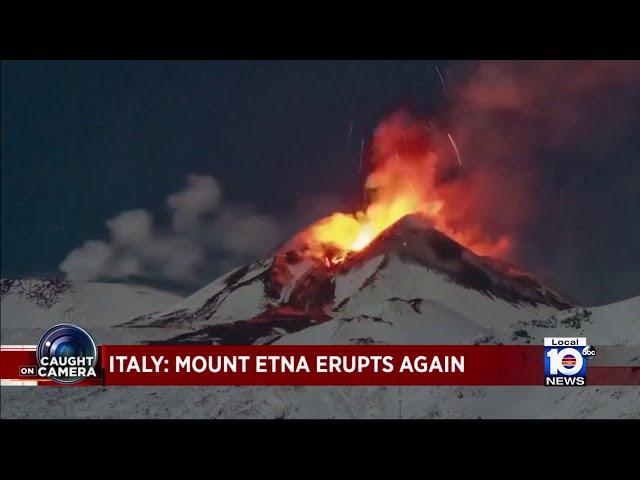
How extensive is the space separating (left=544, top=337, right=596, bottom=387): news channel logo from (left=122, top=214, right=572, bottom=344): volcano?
0.75 metres

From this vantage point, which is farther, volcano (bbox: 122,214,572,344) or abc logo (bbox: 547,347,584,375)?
volcano (bbox: 122,214,572,344)

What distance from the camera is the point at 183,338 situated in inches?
583

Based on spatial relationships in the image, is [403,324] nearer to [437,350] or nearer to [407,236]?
[437,350]

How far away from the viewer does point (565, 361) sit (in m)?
14.0

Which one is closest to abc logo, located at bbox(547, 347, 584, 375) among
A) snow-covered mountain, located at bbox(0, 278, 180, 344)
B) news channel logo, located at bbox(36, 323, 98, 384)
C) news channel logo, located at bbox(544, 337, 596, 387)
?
news channel logo, located at bbox(544, 337, 596, 387)

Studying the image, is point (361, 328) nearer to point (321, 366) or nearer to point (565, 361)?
point (321, 366)

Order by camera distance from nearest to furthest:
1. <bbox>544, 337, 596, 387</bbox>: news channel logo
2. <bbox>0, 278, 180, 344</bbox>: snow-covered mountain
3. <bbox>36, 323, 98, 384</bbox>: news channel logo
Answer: <bbox>544, 337, 596, 387</bbox>: news channel logo, <bbox>36, 323, 98, 384</bbox>: news channel logo, <bbox>0, 278, 180, 344</bbox>: snow-covered mountain

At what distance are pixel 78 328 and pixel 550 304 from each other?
316 inches

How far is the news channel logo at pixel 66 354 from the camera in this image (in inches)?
557

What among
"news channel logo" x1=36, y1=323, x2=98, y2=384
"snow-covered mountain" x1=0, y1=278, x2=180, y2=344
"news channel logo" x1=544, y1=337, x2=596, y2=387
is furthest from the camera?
"snow-covered mountain" x1=0, y1=278, x2=180, y2=344

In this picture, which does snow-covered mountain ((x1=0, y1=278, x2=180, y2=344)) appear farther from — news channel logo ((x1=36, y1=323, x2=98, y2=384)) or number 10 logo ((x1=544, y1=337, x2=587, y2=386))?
number 10 logo ((x1=544, y1=337, x2=587, y2=386))

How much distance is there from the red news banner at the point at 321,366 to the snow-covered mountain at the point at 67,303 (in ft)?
2.19

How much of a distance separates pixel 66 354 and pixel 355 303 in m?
4.99

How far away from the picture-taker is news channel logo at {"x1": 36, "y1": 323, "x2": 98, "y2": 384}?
1416 cm
